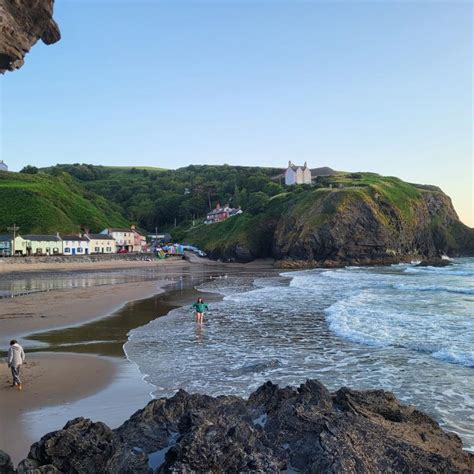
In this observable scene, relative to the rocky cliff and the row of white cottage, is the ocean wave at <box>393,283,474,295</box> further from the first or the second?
the row of white cottage

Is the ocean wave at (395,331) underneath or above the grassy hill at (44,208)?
underneath

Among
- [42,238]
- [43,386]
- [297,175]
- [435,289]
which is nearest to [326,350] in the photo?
[43,386]

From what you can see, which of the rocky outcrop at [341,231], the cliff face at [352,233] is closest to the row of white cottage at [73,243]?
the rocky outcrop at [341,231]

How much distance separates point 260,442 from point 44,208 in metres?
102

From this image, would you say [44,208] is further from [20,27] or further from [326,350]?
[20,27]

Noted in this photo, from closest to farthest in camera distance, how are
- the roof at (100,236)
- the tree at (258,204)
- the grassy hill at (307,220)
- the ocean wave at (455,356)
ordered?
1. the ocean wave at (455,356)
2. the grassy hill at (307,220)
3. the tree at (258,204)
4. the roof at (100,236)

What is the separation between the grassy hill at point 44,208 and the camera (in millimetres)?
92875

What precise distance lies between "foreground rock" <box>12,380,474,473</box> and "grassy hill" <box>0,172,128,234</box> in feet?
303

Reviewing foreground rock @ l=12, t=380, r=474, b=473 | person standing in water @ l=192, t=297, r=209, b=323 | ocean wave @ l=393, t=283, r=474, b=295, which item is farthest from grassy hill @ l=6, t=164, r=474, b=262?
foreground rock @ l=12, t=380, r=474, b=473

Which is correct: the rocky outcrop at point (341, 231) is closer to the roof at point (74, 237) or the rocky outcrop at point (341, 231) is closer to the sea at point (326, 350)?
the roof at point (74, 237)

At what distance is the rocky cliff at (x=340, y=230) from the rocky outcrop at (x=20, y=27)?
6653cm

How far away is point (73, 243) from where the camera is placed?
87.8 metres

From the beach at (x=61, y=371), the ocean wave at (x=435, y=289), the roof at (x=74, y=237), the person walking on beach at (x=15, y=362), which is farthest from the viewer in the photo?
the roof at (x=74, y=237)

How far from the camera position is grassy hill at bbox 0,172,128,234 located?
9288 cm
